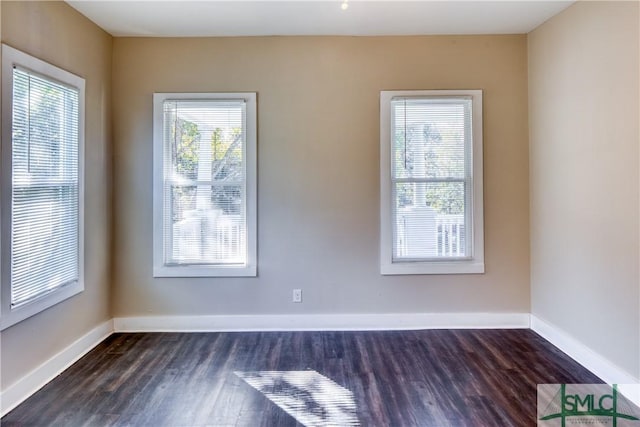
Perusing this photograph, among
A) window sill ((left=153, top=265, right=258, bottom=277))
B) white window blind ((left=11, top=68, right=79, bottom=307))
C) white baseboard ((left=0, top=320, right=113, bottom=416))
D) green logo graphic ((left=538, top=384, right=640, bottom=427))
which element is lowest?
green logo graphic ((left=538, top=384, right=640, bottom=427))

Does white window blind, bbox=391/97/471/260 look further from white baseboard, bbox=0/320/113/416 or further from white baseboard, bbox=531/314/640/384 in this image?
white baseboard, bbox=0/320/113/416

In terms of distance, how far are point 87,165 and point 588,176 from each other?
3792mm

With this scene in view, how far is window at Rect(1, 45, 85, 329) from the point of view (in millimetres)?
2221

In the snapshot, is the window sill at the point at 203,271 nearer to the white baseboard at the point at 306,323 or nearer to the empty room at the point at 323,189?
the empty room at the point at 323,189

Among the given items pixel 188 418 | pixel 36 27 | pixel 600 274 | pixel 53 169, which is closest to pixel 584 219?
pixel 600 274

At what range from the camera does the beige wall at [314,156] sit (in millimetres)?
3404

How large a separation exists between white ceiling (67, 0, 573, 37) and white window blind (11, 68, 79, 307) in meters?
0.82

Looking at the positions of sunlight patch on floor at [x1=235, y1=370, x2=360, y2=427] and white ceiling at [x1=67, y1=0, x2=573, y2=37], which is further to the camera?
white ceiling at [x1=67, y1=0, x2=573, y2=37]

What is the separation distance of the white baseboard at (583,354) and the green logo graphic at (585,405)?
0.08 meters

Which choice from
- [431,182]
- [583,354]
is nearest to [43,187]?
[431,182]

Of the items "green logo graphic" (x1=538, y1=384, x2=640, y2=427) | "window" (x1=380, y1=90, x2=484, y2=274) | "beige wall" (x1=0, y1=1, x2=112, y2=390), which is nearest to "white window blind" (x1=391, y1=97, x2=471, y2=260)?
"window" (x1=380, y1=90, x2=484, y2=274)

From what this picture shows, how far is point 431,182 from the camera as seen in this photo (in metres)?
3.43

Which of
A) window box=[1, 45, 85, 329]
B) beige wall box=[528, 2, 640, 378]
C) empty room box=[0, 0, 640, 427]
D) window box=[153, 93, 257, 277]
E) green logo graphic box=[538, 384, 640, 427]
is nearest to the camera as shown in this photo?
green logo graphic box=[538, 384, 640, 427]

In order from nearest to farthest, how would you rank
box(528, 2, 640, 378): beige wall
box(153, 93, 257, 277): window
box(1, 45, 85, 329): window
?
box(1, 45, 85, 329): window < box(528, 2, 640, 378): beige wall < box(153, 93, 257, 277): window
